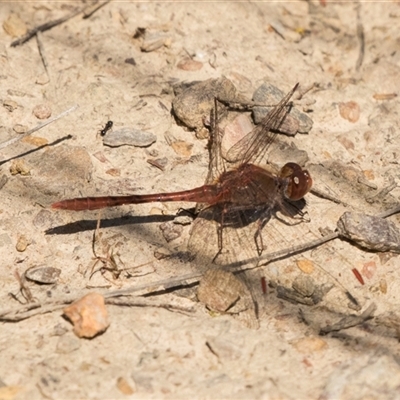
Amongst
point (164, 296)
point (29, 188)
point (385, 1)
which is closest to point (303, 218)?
point (164, 296)

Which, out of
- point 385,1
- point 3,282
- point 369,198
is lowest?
point 3,282

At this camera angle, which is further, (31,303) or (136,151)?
(136,151)

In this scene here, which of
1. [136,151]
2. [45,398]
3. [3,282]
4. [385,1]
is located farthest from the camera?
[385,1]

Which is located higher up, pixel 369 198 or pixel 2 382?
pixel 369 198

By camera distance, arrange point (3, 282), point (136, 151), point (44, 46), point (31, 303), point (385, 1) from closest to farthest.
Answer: point (31, 303) → point (3, 282) → point (136, 151) → point (44, 46) → point (385, 1)

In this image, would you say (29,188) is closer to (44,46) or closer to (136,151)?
(136,151)

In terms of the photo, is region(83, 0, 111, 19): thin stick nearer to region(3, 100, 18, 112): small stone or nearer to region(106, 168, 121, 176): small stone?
region(3, 100, 18, 112): small stone

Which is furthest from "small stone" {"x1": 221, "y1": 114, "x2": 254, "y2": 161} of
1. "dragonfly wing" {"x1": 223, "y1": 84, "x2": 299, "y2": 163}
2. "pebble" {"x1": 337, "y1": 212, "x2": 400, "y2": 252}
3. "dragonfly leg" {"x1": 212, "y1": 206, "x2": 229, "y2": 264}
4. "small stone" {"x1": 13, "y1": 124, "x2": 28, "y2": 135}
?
"small stone" {"x1": 13, "y1": 124, "x2": 28, "y2": 135}
